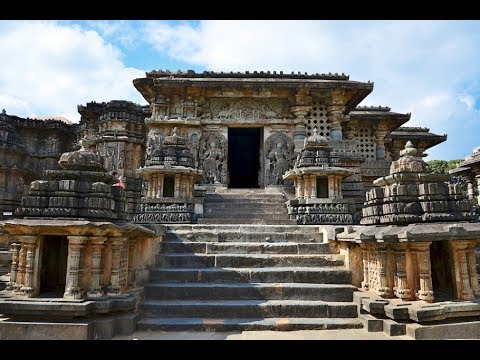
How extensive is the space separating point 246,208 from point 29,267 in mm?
6030

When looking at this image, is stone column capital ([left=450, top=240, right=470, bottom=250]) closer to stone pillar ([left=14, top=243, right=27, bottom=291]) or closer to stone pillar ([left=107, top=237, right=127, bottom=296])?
stone pillar ([left=107, top=237, right=127, bottom=296])

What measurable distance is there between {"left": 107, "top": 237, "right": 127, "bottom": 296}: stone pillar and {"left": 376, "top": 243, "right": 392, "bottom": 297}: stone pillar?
3.76m

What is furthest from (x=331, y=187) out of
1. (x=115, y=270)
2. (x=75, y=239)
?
(x=75, y=239)

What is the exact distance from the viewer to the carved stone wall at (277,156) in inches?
496

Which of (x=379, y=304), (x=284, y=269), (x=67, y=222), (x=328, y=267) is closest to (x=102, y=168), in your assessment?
(x=67, y=222)

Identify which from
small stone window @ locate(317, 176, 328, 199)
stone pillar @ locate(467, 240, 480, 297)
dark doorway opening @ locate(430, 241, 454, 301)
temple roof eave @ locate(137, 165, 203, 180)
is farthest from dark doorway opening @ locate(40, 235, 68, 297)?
small stone window @ locate(317, 176, 328, 199)

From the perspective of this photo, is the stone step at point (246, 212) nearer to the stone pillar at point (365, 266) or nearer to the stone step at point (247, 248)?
the stone step at point (247, 248)

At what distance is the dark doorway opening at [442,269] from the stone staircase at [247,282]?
4.27 ft

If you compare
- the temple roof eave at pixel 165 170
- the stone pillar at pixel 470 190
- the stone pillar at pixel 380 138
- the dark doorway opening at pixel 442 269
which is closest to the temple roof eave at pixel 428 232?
the dark doorway opening at pixel 442 269

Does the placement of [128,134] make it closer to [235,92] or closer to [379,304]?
[235,92]

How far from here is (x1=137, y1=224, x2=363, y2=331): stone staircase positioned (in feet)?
16.6

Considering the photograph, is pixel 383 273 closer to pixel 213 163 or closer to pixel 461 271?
pixel 461 271

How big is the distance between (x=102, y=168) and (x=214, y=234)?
8.60 feet
